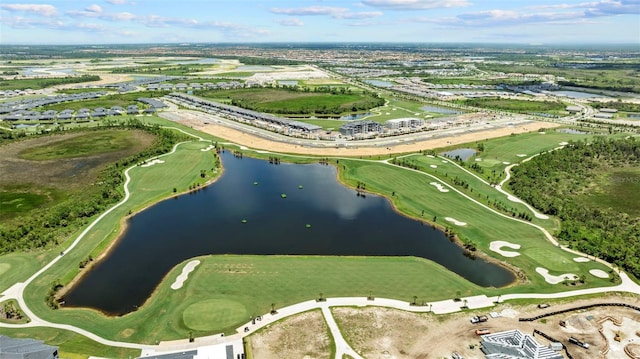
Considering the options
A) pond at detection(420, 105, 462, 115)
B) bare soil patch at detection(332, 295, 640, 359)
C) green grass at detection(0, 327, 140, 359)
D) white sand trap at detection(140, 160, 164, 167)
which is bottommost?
green grass at detection(0, 327, 140, 359)

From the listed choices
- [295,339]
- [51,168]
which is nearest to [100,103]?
[51,168]

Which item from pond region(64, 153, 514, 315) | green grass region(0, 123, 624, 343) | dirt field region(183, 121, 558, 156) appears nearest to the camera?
green grass region(0, 123, 624, 343)

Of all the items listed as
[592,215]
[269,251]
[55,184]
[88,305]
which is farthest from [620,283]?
[55,184]

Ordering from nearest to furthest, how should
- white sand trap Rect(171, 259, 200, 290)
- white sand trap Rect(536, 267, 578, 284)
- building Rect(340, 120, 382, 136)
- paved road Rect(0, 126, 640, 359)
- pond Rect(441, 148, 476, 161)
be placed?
paved road Rect(0, 126, 640, 359), white sand trap Rect(171, 259, 200, 290), white sand trap Rect(536, 267, 578, 284), pond Rect(441, 148, 476, 161), building Rect(340, 120, 382, 136)

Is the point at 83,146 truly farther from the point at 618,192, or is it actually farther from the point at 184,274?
the point at 618,192

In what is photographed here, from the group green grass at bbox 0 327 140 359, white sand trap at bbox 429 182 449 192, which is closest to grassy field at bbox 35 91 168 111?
white sand trap at bbox 429 182 449 192

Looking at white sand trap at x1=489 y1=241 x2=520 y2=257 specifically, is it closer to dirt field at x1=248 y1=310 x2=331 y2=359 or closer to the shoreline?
dirt field at x1=248 y1=310 x2=331 y2=359
